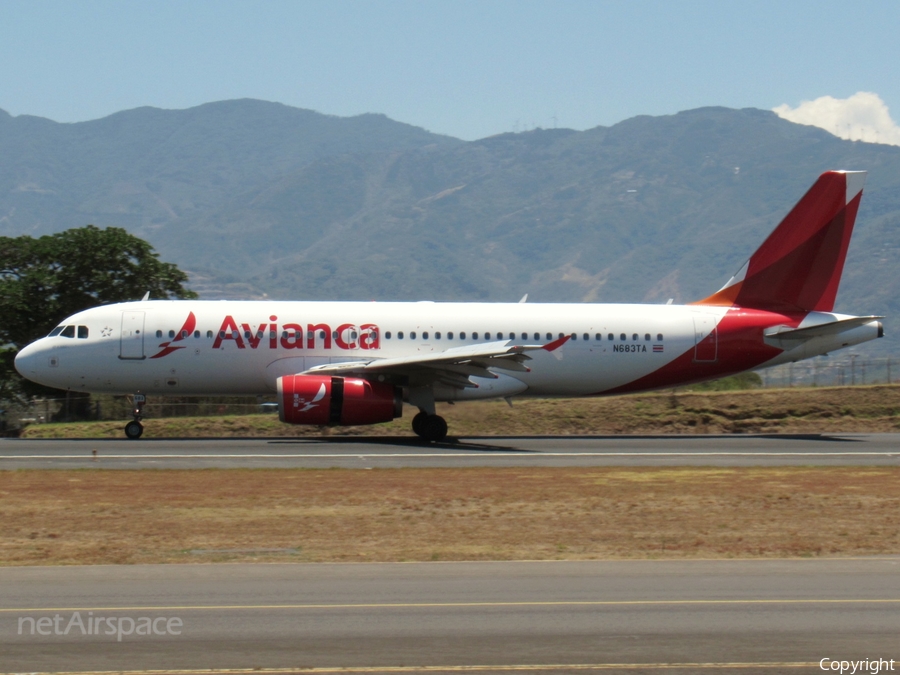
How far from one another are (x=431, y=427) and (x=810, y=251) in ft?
42.1

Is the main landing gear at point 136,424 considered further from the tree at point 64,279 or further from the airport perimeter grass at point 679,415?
the tree at point 64,279

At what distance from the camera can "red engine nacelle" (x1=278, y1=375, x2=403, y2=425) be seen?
92.8 ft

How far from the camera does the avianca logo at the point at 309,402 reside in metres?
28.3

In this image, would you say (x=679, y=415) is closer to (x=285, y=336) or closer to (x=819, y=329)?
(x=819, y=329)

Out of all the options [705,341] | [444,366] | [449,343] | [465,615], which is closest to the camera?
[465,615]

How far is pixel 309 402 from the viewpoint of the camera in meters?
28.3

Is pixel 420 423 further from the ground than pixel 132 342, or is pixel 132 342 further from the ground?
pixel 132 342

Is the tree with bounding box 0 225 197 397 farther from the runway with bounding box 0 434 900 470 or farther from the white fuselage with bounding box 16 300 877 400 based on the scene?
the runway with bounding box 0 434 900 470

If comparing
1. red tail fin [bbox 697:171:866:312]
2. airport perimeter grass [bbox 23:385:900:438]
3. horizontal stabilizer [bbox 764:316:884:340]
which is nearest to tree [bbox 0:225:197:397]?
airport perimeter grass [bbox 23:385:900:438]

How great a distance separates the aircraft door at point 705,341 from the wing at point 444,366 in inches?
185

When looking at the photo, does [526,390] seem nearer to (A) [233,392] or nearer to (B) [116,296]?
(A) [233,392]

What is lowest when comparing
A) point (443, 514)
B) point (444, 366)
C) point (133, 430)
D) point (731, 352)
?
point (443, 514)

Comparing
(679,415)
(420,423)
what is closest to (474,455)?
(420,423)

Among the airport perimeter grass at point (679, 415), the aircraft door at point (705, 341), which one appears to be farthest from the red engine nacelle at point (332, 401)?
the aircraft door at point (705, 341)
